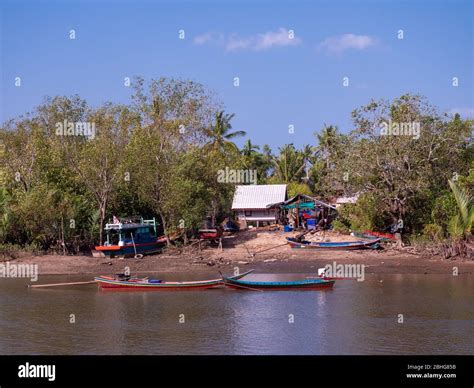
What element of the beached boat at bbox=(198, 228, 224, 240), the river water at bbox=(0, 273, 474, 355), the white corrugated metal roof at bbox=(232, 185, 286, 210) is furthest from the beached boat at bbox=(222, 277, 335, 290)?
the white corrugated metal roof at bbox=(232, 185, 286, 210)

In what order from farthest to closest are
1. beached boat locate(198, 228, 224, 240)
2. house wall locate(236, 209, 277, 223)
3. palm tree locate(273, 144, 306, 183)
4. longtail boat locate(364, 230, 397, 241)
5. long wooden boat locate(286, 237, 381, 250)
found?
1. palm tree locate(273, 144, 306, 183)
2. house wall locate(236, 209, 277, 223)
3. beached boat locate(198, 228, 224, 240)
4. longtail boat locate(364, 230, 397, 241)
5. long wooden boat locate(286, 237, 381, 250)

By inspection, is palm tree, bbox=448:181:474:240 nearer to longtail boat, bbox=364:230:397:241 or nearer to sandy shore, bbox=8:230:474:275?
sandy shore, bbox=8:230:474:275

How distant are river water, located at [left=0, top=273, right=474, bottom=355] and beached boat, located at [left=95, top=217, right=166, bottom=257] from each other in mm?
7246

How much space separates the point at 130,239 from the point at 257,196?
54.5ft

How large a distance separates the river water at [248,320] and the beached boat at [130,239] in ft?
23.8

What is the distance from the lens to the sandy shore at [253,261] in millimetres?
35031

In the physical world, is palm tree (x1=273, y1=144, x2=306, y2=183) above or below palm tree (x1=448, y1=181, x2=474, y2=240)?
above

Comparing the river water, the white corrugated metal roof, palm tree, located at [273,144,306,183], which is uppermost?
palm tree, located at [273,144,306,183]

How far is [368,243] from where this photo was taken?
3853 centimetres

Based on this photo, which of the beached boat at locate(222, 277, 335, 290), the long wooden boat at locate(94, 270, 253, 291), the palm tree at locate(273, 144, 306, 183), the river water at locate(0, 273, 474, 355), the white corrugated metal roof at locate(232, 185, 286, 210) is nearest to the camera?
the river water at locate(0, 273, 474, 355)

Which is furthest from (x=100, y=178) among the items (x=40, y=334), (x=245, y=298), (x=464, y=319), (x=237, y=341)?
(x=464, y=319)

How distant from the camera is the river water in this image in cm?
2080

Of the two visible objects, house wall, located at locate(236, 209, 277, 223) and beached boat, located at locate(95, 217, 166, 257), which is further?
house wall, located at locate(236, 209, 277, 223)
